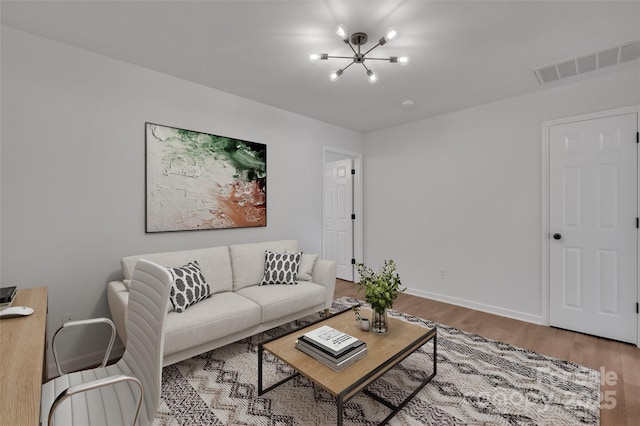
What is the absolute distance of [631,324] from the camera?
8.76 feet

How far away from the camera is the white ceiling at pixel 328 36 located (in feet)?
6.09

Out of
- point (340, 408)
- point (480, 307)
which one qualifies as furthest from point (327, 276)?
point (480, 307)

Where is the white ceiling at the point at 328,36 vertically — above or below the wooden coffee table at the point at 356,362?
above

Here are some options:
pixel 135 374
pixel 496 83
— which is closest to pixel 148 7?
pixel 135 374

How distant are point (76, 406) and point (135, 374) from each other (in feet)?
0.69

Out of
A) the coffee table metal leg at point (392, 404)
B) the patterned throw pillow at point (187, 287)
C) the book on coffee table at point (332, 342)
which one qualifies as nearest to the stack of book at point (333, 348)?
the book on coffee table at point (332, 342)

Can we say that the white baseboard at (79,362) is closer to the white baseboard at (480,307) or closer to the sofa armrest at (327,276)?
the sofa armrest at (327,276)

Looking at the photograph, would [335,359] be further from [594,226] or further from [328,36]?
[594,226]

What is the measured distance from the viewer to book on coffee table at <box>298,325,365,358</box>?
5.45ft

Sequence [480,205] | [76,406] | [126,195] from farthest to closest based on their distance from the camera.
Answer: [480,205] → [126,195] → [76,406]

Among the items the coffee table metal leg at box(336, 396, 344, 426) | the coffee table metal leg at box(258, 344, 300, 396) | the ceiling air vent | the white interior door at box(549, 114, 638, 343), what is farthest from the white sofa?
the ceiling air vent

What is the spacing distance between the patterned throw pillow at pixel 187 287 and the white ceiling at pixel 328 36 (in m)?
1.80

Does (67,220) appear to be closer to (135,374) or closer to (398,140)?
(135,374)

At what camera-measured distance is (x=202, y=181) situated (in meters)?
2.99
